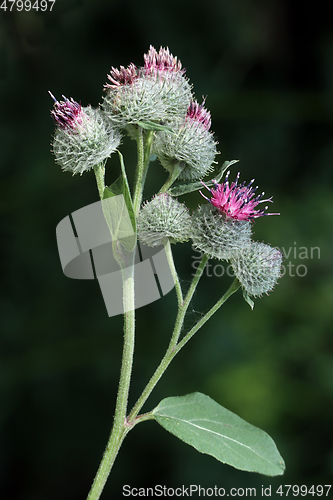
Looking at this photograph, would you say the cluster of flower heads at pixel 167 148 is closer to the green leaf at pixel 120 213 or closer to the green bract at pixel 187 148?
the green bract at pixel 187 148

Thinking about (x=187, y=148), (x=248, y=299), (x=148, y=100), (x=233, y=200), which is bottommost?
(x=248, y=299)

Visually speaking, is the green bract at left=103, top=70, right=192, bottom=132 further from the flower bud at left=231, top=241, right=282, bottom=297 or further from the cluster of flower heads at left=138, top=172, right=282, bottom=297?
the flower bud at left=231, top=241, right=282, bottom=297

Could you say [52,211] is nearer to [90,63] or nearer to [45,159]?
[45,159]

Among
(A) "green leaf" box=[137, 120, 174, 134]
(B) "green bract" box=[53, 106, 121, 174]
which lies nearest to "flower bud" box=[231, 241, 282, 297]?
(A) "green leaf" box=[137, 120, 174, 134]

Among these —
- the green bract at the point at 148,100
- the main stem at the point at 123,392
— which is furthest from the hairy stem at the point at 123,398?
the green bract at the point at 148,100

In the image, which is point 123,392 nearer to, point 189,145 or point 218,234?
point 218,234

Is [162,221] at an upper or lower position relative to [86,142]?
lower

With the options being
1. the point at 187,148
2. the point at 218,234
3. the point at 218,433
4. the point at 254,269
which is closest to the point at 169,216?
the point at 218,234

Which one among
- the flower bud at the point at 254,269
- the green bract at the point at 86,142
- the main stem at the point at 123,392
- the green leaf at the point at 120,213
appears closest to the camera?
the green leaf at the point at 120,213
